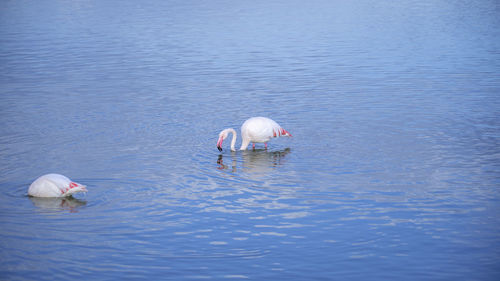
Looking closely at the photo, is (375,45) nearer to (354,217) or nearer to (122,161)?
(122,161)

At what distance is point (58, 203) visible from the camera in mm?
11867

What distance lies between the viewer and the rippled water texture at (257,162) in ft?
31.4

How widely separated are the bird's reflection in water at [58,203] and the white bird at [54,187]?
114mm

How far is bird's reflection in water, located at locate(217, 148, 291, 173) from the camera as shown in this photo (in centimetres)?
1400

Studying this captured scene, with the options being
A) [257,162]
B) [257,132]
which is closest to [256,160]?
[257,162]

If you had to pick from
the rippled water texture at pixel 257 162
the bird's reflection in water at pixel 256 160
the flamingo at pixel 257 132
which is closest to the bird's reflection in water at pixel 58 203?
the rippled water texture at pixel 257 162

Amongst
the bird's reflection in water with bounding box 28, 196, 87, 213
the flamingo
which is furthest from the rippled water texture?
the flamingo

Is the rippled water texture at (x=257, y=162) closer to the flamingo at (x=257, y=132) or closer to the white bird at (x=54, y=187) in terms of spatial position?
the white bird at (x=54, y=187)

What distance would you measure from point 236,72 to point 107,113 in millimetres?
7219

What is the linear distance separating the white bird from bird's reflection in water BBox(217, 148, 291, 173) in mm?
3328

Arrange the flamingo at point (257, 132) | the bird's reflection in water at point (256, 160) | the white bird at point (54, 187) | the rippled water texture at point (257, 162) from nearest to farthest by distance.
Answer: the rippled water texture at point (257, 162) < the white bird at point (54, 187) < the bird's reflection in water at point (256, 160) < the flamingo at point (257, 132)

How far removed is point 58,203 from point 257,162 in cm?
449

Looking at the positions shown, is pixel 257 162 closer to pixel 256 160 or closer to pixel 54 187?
pixel 256 160

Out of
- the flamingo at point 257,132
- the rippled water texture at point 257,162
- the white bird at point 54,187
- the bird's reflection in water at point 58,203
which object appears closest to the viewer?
the rippled water texture at point 257,162
